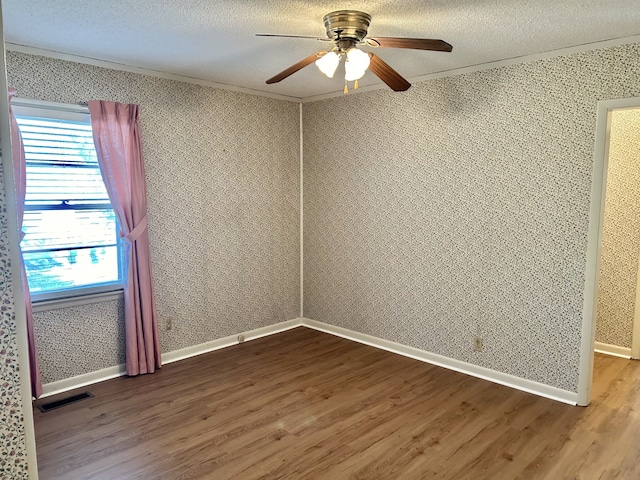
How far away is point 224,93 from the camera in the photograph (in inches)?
169

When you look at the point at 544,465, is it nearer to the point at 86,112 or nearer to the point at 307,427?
the point at 307,427

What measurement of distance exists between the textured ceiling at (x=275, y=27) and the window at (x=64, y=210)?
52cm

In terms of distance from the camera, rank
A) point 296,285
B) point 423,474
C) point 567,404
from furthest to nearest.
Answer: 1. point 296,285
2. point 567,404
3. point 423,474

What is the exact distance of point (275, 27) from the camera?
2.70 m

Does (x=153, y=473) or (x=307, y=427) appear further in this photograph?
(x=307, y=427)

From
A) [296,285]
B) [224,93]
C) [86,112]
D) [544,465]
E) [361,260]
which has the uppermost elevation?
[224,93]

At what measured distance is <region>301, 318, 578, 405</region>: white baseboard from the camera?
131 inches

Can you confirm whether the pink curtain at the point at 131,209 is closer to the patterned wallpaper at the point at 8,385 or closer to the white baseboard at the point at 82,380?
the white baseboard at the point at 82,380

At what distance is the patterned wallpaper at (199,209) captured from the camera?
3.47 meters

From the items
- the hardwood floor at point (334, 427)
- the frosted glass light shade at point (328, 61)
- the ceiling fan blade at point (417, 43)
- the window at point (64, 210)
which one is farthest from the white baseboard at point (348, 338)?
the frosted glass light shade at point (328, 61)

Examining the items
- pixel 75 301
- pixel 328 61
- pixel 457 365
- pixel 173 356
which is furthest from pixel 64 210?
Result: pixel 457 365

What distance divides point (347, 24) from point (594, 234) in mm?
2156

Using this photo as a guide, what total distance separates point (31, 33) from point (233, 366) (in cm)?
285

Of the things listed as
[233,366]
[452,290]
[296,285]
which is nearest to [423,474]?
[452,290]
